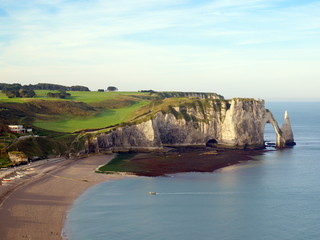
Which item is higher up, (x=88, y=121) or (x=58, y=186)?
(x=88, y=121)

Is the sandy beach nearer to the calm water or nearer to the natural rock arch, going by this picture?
the calm water

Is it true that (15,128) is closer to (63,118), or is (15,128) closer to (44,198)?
(63,118)

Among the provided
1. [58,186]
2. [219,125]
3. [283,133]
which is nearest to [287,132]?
[283,133]

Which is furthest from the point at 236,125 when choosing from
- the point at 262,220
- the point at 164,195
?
the point at 262,220

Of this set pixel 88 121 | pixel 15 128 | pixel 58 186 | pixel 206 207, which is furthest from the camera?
pixel 88 121

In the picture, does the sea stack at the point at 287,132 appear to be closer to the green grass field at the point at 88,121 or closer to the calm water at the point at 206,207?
the calm water at the point at 206,207

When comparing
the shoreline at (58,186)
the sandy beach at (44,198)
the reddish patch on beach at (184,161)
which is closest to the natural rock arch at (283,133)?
the reddish patch on beach at (184,161)
